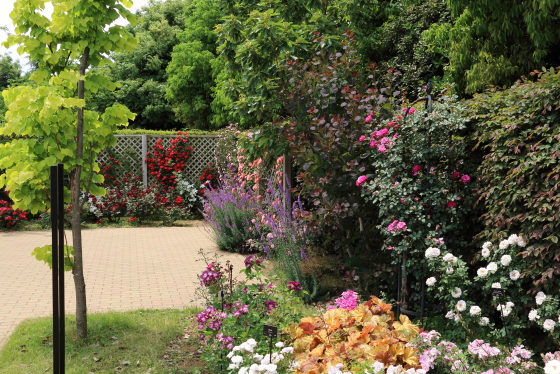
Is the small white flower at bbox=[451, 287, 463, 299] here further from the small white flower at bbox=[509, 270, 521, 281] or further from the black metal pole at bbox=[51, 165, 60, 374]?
the black metal pole at bbox=[51, 165, 60, 374]

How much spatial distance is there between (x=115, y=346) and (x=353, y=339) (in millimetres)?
2098

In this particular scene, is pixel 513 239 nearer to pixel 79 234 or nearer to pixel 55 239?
pixel 55 239

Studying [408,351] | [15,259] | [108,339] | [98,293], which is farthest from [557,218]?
[15,259]

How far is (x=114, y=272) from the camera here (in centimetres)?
749

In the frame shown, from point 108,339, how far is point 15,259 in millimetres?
4688

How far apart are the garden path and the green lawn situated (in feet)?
1.14

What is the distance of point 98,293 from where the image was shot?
20.8ft

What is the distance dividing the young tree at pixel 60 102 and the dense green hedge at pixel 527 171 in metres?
3.02

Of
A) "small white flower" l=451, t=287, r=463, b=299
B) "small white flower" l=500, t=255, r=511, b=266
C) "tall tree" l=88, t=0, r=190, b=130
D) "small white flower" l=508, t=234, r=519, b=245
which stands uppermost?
"tall tree" l=88, t=0, r=190, b=130

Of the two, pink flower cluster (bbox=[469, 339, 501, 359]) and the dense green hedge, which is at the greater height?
the dense green hedge

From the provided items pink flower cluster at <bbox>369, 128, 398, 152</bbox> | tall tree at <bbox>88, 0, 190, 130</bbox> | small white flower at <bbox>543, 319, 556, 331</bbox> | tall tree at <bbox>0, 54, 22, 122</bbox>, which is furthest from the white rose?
tall tree at <bbox>0, 54, 22, 122</bbox>

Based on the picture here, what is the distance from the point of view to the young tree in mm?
4211

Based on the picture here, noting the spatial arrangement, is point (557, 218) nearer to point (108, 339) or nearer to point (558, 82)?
point (558, 82)

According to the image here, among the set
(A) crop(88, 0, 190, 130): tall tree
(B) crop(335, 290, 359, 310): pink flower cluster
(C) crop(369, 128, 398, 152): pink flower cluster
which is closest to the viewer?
(B) crop(335, 290, 359, 310): pink flower cluster
